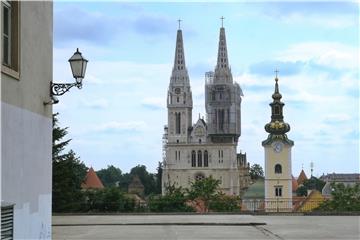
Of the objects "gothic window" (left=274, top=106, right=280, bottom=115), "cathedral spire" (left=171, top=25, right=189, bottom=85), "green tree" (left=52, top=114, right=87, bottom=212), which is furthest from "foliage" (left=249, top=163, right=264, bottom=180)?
"green tree" (left=52, top=114, right=87, bottom=212)

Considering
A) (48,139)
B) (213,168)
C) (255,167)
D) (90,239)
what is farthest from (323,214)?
(255,167)

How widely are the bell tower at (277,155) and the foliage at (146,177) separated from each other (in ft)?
202

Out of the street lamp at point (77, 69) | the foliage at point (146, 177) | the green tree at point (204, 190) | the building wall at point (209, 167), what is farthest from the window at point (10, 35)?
the foliage at point (146, 177)

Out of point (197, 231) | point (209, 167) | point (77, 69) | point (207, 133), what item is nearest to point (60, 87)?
point (77, 69)

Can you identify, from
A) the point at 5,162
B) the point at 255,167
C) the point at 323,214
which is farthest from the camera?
the point at 255,167

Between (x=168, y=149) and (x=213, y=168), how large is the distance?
10.8 m

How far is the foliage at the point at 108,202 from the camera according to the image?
35456 millimetres

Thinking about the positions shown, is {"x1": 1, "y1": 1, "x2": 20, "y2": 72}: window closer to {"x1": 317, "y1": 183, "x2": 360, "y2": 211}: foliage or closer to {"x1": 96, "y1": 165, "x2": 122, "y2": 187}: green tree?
{"x1": 317, "y1": 183, "x2": 360, "y2": 211}: foliage

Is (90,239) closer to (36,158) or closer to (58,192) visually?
(36,158)

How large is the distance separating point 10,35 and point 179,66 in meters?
156

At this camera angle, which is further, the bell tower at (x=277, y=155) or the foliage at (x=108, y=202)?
the bell tower at (x=277, y=155)

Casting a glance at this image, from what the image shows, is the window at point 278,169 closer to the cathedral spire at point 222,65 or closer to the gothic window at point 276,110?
the gothic window at point 276,110

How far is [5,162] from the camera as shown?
8.96 meters

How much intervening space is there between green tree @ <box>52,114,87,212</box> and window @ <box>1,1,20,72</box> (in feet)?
85.5
